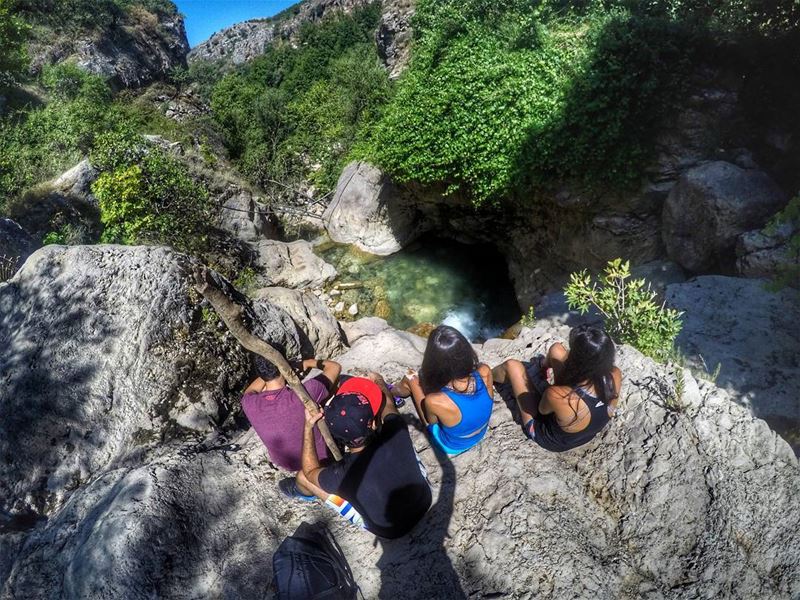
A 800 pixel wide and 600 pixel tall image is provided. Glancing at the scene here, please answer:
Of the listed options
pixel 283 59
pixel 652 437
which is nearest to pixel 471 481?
pixel 652 437

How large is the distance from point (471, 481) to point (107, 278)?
4.43 meters

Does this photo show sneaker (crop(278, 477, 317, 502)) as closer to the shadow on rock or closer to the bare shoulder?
the shadow on rock

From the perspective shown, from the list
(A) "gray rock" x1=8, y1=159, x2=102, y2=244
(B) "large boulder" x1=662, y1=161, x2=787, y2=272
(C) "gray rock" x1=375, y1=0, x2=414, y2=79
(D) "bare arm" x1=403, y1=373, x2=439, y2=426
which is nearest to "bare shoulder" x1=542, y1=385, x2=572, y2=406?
(D) "bare arm" x1=403, y1=373, x2=439, y2=426

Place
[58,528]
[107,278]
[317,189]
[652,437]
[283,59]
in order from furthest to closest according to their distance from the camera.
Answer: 1. [283,59]
2. [317,189]
3. [107,278]
4. [652,437]
5. [58,528]

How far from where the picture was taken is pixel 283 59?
34625mm

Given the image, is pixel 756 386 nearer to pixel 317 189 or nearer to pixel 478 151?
pixel 478 151

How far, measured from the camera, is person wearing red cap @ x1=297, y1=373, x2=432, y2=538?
328cm

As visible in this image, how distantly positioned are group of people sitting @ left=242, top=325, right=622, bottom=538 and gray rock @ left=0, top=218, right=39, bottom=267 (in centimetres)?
634

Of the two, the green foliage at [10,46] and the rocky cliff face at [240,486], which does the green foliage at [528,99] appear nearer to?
the rocky cliff face at [240,486]

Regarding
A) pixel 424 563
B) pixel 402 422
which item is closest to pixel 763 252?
pixel 402 422

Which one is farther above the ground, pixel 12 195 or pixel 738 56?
pixel 12 195

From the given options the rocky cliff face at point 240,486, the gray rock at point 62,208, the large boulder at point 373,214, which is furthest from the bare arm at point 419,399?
the large boulder at point 373,214

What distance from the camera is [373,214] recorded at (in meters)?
12.5

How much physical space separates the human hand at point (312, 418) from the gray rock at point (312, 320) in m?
2.76
